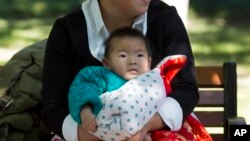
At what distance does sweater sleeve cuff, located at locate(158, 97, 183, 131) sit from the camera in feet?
11.9

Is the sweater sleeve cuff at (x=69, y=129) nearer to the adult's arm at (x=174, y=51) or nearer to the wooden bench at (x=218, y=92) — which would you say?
the adult's arm at (x=174, y=51)

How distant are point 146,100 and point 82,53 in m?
0.49

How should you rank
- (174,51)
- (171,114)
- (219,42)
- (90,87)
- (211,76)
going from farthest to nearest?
(219,42)
(211,76)
(174,51)
(171,114)
(90,87)

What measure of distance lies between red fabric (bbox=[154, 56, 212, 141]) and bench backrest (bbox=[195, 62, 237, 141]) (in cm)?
60

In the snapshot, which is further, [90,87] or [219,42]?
[219,42]

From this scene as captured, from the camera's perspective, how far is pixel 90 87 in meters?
3.52

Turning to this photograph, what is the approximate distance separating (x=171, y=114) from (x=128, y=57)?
1.06 ft

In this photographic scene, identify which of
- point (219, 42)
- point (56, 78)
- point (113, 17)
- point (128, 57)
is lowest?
point (219, 42)

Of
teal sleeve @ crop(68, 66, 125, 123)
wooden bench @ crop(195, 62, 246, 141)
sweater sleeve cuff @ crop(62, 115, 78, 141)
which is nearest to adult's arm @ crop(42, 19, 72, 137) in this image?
sweater sleeve cuff @ crop(62, 115, 78, 141)

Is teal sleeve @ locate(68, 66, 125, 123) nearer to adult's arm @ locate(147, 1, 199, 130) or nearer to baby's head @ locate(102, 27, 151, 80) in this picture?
baby's head @ locate(102, 27, 151, 80)

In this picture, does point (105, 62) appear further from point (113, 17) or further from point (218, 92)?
point (218, 92)

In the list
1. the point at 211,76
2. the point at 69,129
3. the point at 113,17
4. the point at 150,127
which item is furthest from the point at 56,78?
the point at 211,76

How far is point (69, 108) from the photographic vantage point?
3.61 metres

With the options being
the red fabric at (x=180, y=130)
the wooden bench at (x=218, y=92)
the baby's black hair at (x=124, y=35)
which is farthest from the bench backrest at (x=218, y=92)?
the baby's black hair at (x=124, y=35)
